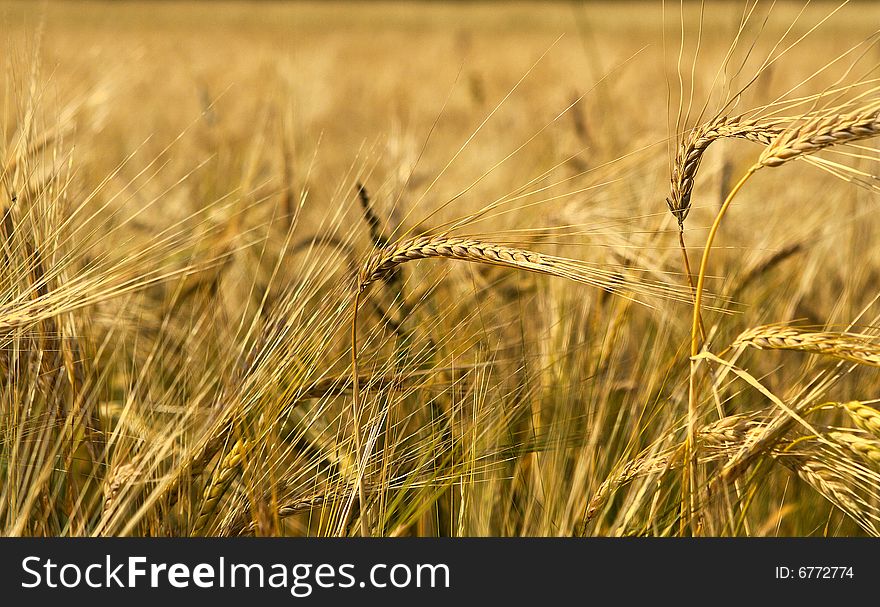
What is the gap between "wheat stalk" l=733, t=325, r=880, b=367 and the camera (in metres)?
0.70

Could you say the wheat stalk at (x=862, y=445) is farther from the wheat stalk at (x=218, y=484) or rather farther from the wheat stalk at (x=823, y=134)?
the wheat stalk at (x=218, y=484)

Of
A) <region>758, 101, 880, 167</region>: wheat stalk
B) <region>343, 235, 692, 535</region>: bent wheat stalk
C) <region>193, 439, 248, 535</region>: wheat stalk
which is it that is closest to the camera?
<region>758, 101, 880, 167</region>: wheat stalk

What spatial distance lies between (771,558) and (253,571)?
21.9 inches

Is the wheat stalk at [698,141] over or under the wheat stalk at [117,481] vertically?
over

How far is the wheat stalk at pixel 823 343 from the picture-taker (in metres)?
0.70

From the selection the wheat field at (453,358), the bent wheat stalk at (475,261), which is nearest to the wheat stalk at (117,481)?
the wheat field at (453,358)

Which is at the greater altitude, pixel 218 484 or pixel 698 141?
pixel 698 141

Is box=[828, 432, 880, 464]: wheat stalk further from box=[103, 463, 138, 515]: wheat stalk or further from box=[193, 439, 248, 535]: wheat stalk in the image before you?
box=[103, 463, 138, 515]: wheat stalk

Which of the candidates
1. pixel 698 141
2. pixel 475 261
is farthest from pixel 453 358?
pixel 698 141

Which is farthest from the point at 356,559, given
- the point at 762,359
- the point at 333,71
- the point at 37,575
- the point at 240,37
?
the point at 240,37

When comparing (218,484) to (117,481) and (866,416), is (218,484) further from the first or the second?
(866,416)

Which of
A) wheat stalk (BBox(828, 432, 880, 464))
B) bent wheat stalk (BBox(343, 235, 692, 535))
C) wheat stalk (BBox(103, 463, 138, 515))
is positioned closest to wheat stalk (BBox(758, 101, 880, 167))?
bent wheat stalk (BBox(343, 235, 692, 535))

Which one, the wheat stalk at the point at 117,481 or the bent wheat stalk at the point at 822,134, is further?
the wheat stalk at the point at 117,481

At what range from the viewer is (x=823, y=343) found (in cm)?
72
